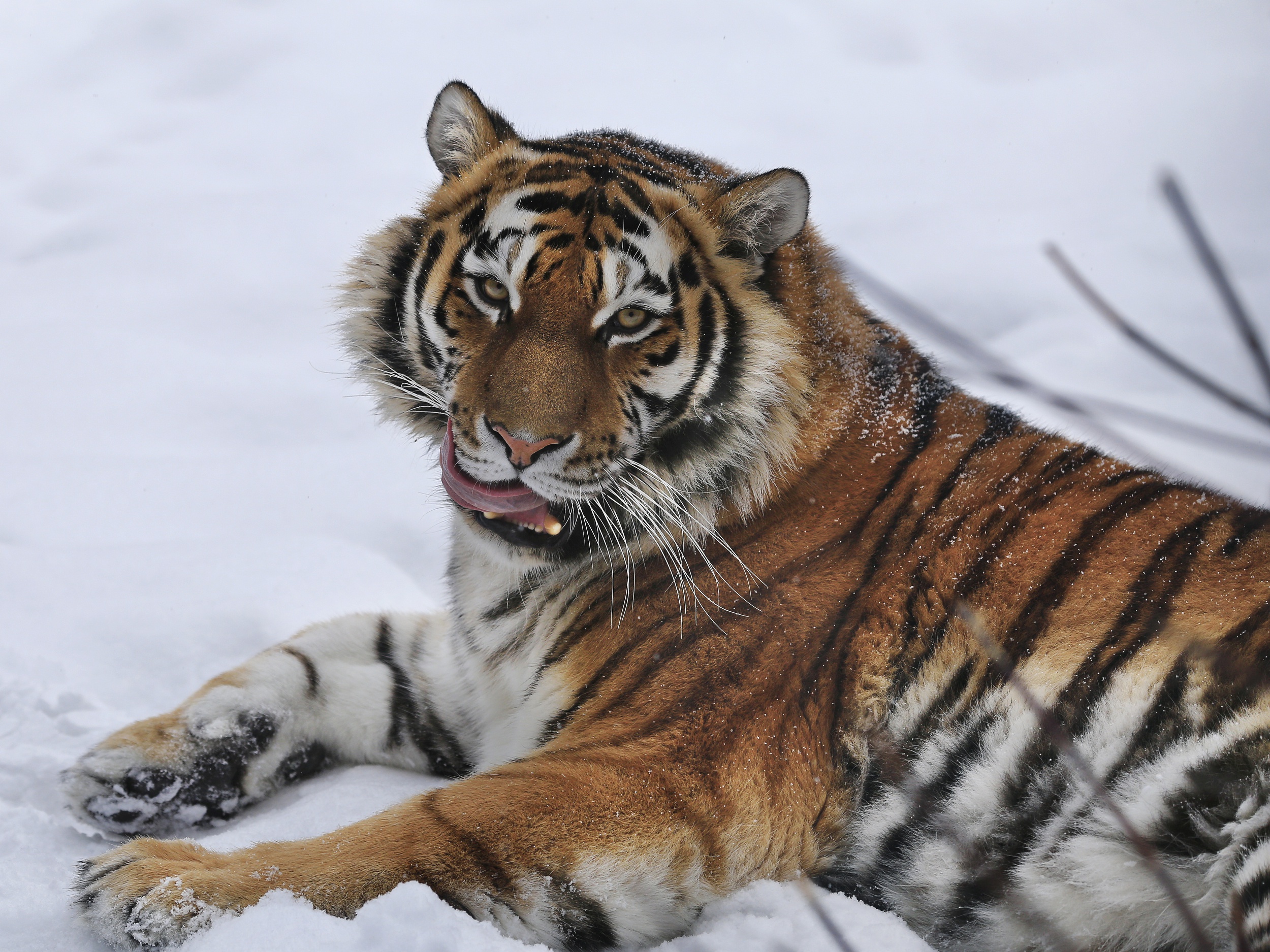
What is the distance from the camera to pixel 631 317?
164cm

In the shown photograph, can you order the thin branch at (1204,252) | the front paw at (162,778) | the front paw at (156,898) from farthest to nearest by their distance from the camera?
the front paw at (162,778) → the front paw at (156,898) → the thin branch at (1204,252)

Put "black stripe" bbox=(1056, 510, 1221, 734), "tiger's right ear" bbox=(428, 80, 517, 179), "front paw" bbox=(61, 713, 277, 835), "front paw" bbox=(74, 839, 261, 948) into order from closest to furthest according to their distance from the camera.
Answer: "front paw" bbox=(74, 839, 261, 948) → "black stripe" bbox=(1056, 510, 1221, 734) → "front paw" bbox=(61, 713, 277, 835) → "tiger's right ear" bbox=(428, 80, 517, 179)

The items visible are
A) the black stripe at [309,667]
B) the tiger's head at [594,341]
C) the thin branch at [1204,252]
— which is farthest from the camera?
the black stripe at [309,667]

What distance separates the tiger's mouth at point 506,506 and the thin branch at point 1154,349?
3.92 feet

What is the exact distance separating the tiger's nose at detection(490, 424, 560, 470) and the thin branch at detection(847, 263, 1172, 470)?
0.99 m

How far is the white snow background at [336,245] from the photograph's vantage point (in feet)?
6.52

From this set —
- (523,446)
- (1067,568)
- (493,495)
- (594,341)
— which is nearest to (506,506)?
(493,495)

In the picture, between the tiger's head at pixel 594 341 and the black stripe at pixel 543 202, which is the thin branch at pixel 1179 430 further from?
the black stripe at pixel 543 202

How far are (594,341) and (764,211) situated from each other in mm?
359

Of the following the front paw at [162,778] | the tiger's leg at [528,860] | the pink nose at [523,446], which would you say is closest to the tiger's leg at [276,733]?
the front paw at [162,778]

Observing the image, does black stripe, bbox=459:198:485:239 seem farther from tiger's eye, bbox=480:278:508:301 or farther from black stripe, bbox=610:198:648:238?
black stripe, bbox=610:198:648:238

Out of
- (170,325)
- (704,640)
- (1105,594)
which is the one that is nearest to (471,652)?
(704,640)

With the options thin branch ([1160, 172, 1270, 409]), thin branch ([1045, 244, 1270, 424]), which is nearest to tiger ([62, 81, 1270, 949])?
thin branch ([1045, 244, 1270, 424])

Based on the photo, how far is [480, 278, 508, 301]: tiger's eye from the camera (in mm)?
1652
